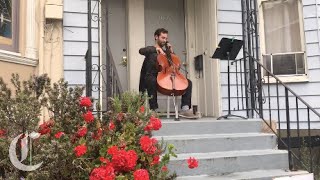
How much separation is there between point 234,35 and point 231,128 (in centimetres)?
201

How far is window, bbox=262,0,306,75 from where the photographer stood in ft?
23.0

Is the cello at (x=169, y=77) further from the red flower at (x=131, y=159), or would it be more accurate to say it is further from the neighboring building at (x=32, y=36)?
the red flower at (x=131, y=159)

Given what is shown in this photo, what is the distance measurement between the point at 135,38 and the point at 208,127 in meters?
2.33

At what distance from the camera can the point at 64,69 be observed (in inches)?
219

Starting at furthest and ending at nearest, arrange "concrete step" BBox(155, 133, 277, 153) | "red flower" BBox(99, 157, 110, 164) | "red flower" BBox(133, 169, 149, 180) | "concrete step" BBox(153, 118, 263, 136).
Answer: "concrete step" BBox(153, 118, 263, 136), "concrete step" BBox(155, 133, 277, 153), "red flower" BBox(99, 157, 110, 164), "red flower" BBox(133, 169, 149, 180)

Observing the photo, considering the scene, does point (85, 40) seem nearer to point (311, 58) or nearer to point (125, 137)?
point (125, 137)

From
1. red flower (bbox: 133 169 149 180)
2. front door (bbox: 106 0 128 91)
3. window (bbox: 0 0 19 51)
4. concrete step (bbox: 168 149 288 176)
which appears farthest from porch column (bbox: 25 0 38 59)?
red flower (bbox: 133 169 149 180)

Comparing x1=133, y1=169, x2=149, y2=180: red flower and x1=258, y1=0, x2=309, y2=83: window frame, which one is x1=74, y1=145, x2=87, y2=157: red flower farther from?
x1=258, y1=0, x2=309, y2=83: window frame

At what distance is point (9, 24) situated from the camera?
17.5 ft

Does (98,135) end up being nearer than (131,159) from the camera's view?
No

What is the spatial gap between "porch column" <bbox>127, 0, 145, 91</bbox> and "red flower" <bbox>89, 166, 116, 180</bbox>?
12.4ft

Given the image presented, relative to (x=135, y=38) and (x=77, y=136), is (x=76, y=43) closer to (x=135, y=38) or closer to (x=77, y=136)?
(x=135, y=38)

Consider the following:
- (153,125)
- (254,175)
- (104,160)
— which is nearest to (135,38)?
(254,175)

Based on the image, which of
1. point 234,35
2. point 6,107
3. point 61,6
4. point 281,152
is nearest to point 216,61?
point 234,35
